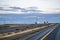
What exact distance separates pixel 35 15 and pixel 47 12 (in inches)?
32.4

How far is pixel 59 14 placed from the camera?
1448 centimetres

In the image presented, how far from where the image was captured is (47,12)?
14.3m

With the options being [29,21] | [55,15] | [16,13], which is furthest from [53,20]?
[16,13]

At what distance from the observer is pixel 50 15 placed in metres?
14.1

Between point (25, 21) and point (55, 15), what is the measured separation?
6.53ft

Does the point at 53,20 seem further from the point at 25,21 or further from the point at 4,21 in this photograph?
the point at 4,21

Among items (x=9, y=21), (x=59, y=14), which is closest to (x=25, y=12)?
(x=9, y=21)

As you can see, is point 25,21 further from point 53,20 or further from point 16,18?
point 53,20

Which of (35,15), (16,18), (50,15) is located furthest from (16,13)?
(50,15)

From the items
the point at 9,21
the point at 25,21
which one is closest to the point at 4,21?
the point at 9,21

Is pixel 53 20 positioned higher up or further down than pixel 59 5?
further down

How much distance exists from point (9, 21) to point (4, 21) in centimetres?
52

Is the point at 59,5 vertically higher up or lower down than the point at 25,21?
higher up

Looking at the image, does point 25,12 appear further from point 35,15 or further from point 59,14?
point 59,14
